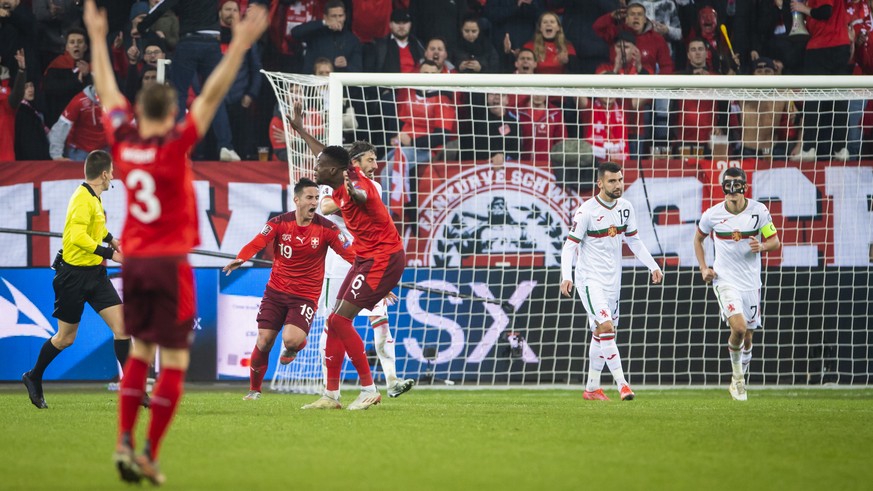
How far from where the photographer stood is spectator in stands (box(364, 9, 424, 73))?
16.1m

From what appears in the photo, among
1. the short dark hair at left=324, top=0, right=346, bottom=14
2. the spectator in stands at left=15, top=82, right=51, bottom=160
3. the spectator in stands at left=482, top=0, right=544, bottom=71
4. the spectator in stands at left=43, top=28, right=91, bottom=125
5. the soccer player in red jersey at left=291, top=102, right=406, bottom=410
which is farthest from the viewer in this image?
the spectator in stands at left=482, top=0, right=544, bottom=71

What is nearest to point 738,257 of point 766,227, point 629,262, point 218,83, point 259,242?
point 766,227

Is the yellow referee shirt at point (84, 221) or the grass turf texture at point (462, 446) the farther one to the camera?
the yellow referee shirt at point (84, 221)

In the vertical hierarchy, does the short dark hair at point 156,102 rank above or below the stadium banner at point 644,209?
above

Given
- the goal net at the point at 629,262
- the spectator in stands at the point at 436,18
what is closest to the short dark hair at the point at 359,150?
Answer: the goal net at the point at 629,262

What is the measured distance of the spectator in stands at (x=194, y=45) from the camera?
15383 millimetres

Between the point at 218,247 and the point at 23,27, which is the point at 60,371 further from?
the point at 23,27

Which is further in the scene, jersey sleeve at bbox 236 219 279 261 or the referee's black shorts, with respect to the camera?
jersey sleeve at bbox 236 219 279 261

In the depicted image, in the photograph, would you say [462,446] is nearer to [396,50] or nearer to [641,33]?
[396,50]

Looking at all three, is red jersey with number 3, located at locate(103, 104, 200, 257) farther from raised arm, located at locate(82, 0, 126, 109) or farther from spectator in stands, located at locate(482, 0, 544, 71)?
spectator in stands, located at locate(482, 0, 544, 71)

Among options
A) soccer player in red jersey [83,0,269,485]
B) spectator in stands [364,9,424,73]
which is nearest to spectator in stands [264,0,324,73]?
spectator in stands [364,9,424,73]

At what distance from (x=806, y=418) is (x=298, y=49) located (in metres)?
9.82

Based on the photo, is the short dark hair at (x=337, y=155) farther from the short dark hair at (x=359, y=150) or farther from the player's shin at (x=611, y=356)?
the player's shin at (x=611, y=356)

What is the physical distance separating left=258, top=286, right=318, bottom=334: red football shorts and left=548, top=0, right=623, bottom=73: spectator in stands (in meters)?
7.04
